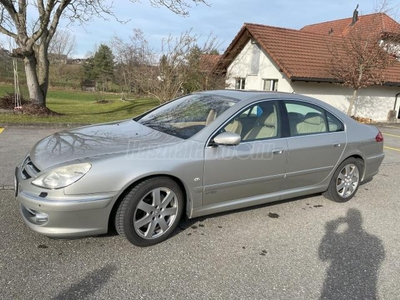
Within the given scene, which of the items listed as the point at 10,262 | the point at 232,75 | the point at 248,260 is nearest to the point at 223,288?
the point at 248,260

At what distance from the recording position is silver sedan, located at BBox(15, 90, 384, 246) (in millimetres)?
2502

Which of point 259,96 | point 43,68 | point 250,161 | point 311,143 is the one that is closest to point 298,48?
point 43,68

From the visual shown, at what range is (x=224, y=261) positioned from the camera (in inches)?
105

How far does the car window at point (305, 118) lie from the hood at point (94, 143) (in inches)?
57.8

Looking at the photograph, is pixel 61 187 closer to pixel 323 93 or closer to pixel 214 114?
pixel 214 114

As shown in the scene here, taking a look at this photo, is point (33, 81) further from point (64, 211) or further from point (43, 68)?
Result: point (64, 211)

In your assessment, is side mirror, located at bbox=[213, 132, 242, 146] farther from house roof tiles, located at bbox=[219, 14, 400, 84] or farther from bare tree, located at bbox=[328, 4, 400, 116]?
bare tree, located at bbox=[328, 4, 400, 116]

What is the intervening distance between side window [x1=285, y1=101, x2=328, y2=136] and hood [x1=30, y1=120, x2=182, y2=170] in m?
1.47

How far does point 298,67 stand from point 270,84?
2.25m

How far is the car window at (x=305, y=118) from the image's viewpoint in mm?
3588

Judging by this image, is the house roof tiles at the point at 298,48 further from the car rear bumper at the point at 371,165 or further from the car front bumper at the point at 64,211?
the car front bumper at the point at 64,211

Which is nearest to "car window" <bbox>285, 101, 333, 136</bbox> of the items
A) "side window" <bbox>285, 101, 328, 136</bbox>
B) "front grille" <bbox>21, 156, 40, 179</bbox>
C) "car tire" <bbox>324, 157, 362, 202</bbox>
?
"side window" <bbox>285, 101, 328, 136</bbox>

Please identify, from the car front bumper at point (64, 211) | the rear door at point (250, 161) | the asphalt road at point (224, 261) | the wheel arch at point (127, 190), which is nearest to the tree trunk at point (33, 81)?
the asphalt road at point (224, 261)

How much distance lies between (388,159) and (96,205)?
6.87 metres
